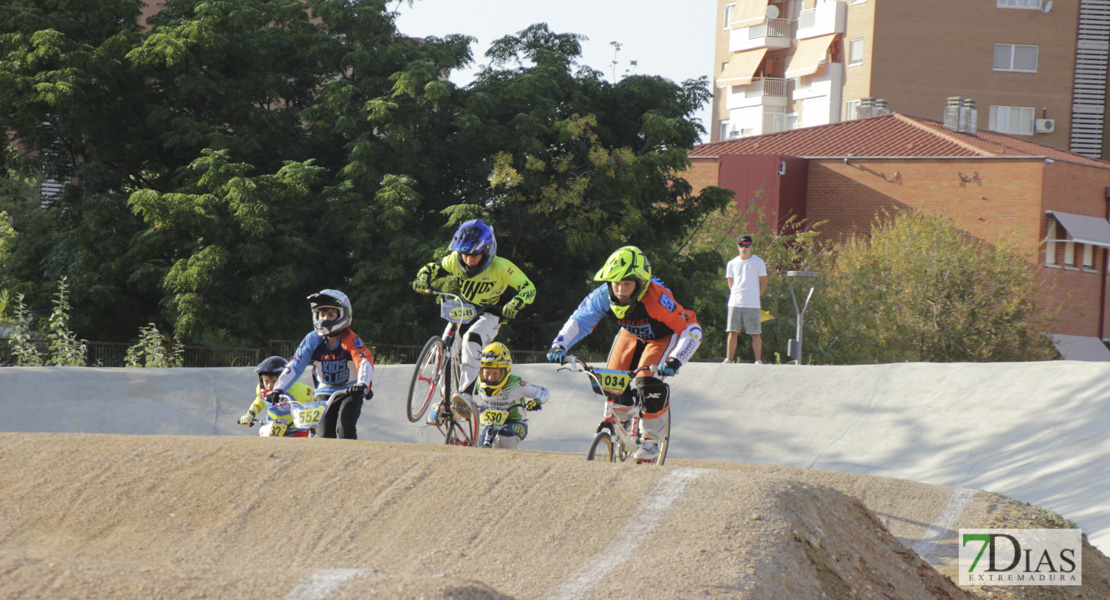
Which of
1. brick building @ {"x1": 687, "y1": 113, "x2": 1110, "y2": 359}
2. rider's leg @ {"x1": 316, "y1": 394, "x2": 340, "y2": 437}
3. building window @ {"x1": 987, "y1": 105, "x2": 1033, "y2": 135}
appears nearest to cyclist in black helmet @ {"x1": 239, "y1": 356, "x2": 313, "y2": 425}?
rider's leg @ {"x1": 316, "y1": 394, "x2": 340, "y2": 437}

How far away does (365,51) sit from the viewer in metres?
21.6

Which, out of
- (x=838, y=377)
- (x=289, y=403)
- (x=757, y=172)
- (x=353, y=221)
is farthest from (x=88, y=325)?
(x=757, y=172)

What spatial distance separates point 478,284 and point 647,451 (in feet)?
8.85

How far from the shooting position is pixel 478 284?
34.8ft

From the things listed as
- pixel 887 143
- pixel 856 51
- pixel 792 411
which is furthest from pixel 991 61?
pixel 792 411

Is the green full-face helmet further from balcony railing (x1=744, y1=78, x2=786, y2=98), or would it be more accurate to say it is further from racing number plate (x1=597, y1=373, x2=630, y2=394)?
balcony railing (x1=744, y1=78, x2=786, y2=98)

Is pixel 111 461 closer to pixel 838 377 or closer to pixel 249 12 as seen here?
pixel 838 377

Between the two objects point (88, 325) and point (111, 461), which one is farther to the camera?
point (88, 325)

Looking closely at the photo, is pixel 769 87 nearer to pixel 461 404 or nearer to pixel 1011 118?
pixel 1011 118

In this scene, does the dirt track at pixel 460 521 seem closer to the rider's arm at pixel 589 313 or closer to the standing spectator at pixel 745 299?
the rider's arm at pixel 589 313

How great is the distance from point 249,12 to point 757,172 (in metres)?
23.0

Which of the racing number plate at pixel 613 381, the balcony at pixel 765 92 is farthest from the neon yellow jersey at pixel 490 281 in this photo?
the balcony at pixel 765 92

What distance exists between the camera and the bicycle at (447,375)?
10.4m

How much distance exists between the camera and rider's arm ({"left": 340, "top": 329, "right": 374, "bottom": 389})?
952cm
